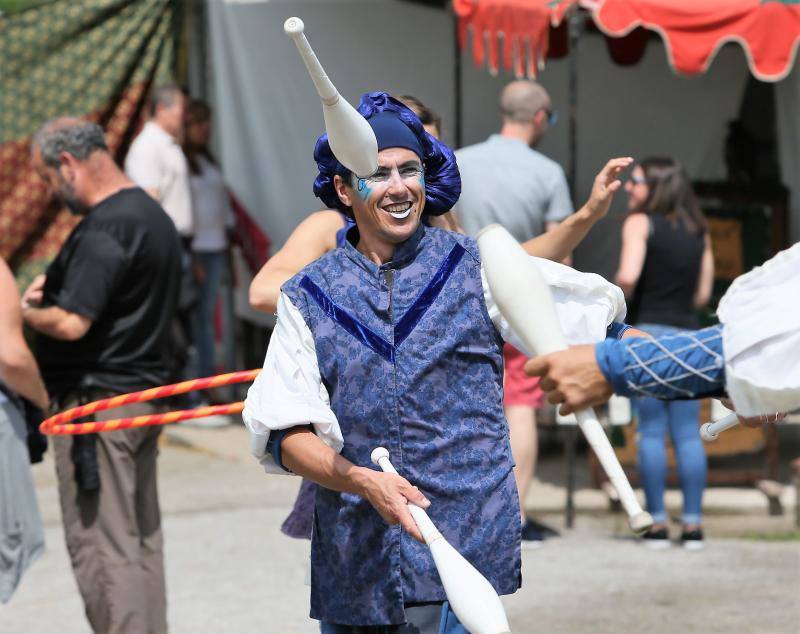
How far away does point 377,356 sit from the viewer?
11.4 ft

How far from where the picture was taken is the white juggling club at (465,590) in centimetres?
310

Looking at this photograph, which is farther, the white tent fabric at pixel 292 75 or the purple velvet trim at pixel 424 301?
the white tent fabric at pixel 292 75

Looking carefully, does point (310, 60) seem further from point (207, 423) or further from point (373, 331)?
point (207, 423)

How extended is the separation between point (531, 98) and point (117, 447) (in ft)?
8.77

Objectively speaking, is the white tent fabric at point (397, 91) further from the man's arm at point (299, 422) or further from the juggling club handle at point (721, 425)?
the man's arm at point (299, 422)

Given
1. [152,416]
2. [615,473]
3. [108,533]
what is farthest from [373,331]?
[108,533]

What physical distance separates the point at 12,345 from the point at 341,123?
2031mm

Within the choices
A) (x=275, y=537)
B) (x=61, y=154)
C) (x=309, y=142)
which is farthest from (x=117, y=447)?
(x=309, y=142)

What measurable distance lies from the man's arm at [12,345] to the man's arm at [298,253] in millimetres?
854

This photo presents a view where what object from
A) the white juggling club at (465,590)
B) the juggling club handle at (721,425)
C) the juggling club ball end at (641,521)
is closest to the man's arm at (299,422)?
the white juggling club at (465,590)

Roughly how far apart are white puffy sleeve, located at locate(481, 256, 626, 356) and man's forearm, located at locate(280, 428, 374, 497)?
17.8 inches

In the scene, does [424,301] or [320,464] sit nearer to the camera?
[320,464]

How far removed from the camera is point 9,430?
201 inches

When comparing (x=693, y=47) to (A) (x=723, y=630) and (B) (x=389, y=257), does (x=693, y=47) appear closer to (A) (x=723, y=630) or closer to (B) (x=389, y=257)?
(A) (x=723, y=630)
